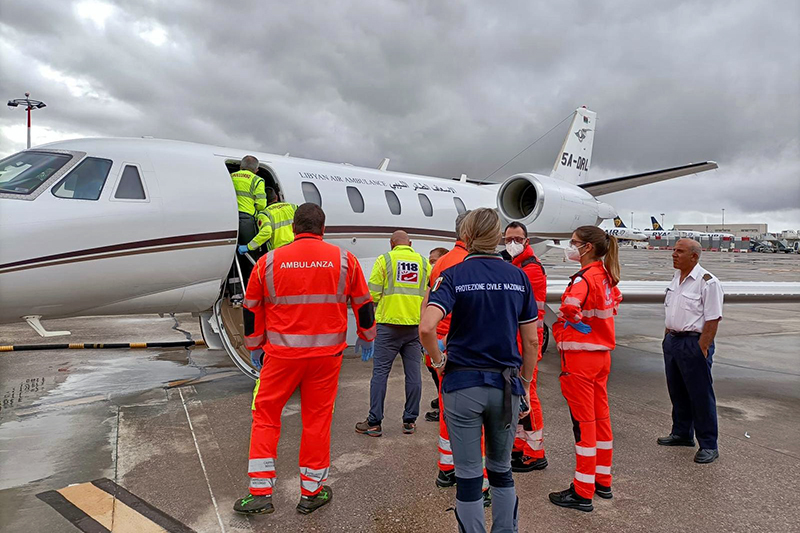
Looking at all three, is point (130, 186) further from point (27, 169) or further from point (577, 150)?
point (577, 150)

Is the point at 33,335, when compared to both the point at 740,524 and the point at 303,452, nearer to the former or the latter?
the point at 303,452

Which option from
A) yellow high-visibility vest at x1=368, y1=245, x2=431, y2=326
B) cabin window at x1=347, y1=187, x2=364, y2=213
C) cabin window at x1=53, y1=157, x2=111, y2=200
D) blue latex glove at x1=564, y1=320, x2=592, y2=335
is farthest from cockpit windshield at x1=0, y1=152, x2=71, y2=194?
blue latex glove at x1=564, y1=320, x2=592, y2=335

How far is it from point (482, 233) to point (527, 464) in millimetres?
2286

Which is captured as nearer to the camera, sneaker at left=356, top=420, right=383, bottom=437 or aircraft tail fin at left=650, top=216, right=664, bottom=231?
sneaker at left=356, top=420, right=383, bottom=437

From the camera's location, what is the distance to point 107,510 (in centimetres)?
351

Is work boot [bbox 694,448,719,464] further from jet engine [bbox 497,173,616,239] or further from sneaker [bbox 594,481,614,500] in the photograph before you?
jet engine [bbox 497,173,616,239]

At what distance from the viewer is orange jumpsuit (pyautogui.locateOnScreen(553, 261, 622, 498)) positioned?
3.67m

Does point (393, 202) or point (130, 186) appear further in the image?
point (393, 202)

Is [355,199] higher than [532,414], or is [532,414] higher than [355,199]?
[355,199]

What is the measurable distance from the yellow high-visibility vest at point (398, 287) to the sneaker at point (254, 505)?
1.96 meters

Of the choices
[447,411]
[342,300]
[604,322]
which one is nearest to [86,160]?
[342,300]

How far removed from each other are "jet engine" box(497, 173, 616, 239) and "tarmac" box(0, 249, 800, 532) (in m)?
3.98

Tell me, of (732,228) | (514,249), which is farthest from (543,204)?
(732,228)

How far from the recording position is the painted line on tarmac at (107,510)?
3299 mm
